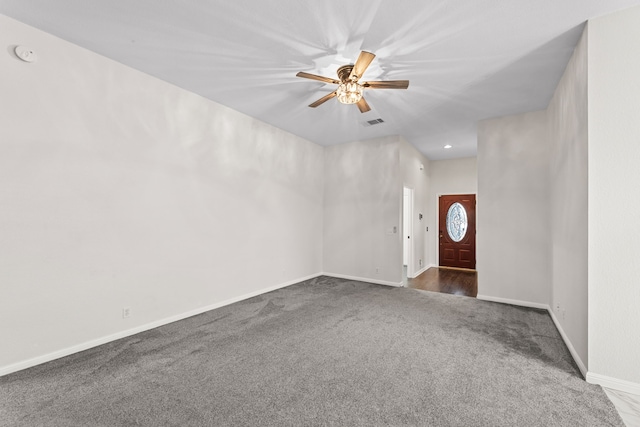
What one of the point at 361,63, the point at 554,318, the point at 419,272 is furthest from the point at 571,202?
the point at 419,272

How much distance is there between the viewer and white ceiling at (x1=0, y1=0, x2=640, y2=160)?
7.50 feet

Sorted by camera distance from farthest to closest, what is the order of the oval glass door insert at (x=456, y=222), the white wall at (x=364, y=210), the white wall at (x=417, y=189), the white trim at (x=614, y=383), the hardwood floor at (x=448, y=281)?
1. the oval glass door insert at (x=456, y=222)
2. the white wall at (x=417, y=189)
3. the white wall at (x=364, y=210)
4. the hardwood floor at (x=448, y=281)
5. the white trim at (x=614, y=383)

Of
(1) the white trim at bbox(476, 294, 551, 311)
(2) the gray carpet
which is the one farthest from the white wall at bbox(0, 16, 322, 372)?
(1) the white trim at bbox(476, 294, 551, 311)

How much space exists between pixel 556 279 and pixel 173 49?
519 cm

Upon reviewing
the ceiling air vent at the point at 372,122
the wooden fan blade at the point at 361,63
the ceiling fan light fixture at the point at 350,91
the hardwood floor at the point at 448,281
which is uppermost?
the ceiling air vent at the point at 372,122

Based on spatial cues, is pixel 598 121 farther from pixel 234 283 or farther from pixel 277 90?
pixel 234 283

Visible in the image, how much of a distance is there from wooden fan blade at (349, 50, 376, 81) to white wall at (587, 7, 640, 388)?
1841 mm

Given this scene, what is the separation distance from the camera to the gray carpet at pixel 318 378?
1.89m

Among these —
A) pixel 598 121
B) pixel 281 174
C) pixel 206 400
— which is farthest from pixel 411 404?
pixel 281 174

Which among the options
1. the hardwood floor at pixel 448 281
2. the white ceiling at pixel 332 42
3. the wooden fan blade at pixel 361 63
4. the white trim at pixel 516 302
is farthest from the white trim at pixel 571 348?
the wooden fan blade at pixel 361 63

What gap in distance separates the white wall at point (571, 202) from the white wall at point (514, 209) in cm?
49

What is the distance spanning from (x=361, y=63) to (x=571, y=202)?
2529 mm

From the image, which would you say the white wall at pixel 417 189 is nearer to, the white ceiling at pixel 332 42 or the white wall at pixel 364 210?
the white wall at pixel 364 210

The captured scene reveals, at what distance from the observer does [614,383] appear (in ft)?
7.22
